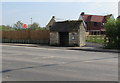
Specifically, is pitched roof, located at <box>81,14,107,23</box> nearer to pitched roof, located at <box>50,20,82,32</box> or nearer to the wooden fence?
the wooden fence

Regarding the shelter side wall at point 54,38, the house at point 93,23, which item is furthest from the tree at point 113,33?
the house at point 93,23

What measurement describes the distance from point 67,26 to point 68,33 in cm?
98

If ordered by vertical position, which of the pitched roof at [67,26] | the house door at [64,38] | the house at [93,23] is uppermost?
the house at [93,23]

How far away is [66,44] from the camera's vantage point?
2614 cm

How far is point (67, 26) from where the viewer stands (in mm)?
26109

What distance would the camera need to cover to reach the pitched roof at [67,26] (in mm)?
25400

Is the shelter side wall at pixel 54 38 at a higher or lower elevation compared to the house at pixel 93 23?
lower

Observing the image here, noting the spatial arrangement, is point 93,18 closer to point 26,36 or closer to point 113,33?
point 26,36

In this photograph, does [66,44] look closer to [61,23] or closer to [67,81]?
[61,23]

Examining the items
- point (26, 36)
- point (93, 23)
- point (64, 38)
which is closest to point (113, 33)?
point (64, 38)

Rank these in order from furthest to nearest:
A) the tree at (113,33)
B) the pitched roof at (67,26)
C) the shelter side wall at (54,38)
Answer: the shelter side wall at (54,38), the pitched roof at (67,26), the tree at (113,33)

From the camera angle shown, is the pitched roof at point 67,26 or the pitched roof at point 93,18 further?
the pitched roof at point 93,18

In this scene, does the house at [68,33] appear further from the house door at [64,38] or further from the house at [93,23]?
the house at [93,23]

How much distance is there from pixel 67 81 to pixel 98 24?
2267 inches
